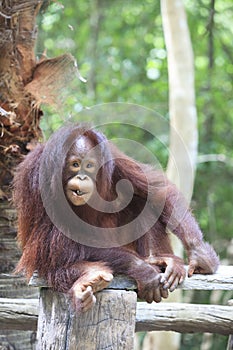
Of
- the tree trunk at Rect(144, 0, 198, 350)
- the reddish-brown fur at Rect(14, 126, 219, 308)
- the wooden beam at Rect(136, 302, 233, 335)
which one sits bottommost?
the wooden beam at Rect(136, 302, 233, 335)

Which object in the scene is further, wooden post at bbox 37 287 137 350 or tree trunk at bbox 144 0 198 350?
tree trunk at bbox 144 0 198 350

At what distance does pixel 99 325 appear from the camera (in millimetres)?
2238

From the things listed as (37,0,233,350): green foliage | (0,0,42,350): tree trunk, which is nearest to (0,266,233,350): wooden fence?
(0,0,42,350): tree trunk

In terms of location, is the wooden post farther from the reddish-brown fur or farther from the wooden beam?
the wooden beam

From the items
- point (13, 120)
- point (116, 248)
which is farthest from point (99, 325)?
point (13, 120)

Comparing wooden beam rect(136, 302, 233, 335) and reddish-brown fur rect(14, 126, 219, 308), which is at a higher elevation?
reddish-brown fur rect(14, 126, 219, 308)

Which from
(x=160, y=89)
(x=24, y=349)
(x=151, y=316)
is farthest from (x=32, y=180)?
(x=160, y=89)

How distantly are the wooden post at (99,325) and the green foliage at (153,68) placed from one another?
4687 millimetres

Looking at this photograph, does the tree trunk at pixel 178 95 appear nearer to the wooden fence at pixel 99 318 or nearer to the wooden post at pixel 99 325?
the wooden fence at pixel 99 318

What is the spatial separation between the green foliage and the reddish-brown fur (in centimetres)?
407

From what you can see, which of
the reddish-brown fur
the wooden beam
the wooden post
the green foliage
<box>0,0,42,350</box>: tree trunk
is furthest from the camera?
the green foliage

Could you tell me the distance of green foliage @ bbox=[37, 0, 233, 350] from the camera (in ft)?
23.7

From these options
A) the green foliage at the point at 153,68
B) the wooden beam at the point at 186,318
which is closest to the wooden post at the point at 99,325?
the wooden beam at the point at 186,318

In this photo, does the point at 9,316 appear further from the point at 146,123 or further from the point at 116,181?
the point at 146,123
